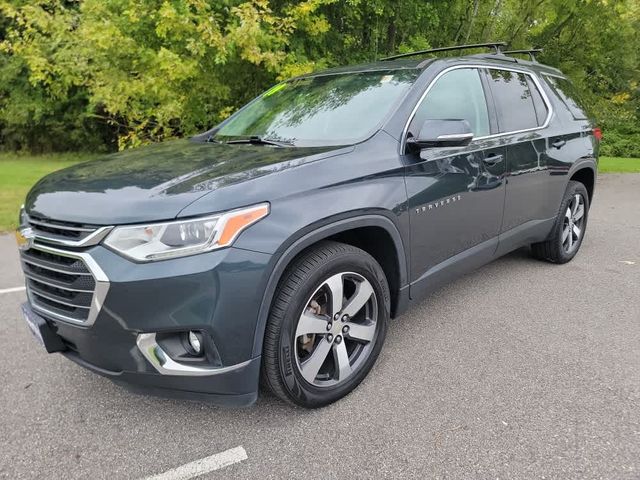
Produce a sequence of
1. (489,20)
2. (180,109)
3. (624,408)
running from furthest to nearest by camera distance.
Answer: (489,20) → (180,109) → (624,408)

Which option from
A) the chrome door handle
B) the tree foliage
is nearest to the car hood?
the chrome door handle

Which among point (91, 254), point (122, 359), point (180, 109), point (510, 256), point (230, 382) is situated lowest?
point (510, 256)

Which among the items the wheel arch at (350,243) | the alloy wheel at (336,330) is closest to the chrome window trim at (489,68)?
the wheel arch at (350,243)

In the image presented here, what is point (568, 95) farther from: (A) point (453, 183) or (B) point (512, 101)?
(A) point (453, 183)

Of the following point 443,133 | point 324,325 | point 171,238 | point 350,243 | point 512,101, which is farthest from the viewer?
point 512,101

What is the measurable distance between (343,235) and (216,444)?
4.07 ft

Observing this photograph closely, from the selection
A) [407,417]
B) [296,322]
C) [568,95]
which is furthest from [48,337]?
[568,95]

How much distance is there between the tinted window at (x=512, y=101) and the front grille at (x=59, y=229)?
9.45ft

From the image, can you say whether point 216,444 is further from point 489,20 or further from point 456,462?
point 489,20

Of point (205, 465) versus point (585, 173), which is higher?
point (585, 173)

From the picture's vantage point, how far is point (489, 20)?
417 inches

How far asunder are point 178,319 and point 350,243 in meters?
1.16

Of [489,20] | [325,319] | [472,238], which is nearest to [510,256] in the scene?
[472,238]

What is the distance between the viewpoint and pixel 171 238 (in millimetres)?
2021
